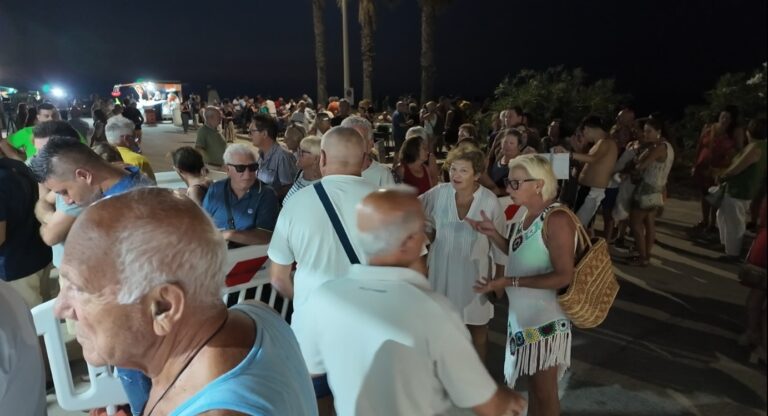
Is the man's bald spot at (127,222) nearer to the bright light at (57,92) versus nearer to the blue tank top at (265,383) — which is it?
the blue tank top at (265,383)

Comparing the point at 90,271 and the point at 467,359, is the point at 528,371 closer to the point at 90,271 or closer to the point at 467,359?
the point at 467,359

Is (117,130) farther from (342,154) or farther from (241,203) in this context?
(342,154)

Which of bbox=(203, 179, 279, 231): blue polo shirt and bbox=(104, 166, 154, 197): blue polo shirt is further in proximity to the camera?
bbox=(203, 179, 279, 231): blue polo shirt

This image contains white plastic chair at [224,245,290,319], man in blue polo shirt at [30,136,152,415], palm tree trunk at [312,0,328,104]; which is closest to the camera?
man in blue polo shirt at [30,136,152,415]

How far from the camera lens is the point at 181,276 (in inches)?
46.2

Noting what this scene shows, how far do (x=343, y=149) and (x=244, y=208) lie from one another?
4.19ft

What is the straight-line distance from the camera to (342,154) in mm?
2926

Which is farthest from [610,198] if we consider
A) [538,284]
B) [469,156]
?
[538,284]

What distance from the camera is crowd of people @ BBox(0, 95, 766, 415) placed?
115 cm

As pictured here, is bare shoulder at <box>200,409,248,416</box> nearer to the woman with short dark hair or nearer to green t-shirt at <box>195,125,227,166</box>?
the woman with short dark hair

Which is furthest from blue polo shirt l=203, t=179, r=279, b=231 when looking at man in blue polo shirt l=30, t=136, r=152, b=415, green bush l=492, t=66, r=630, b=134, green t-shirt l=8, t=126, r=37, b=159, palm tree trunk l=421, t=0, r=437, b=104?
palm tree trunk l=421, t=0, r=437, b=104

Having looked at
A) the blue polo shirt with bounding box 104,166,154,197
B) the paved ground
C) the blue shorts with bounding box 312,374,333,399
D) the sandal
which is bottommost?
the paved ground

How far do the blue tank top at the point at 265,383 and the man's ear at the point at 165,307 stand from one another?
0.17 meters

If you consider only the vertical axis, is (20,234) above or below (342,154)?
below
